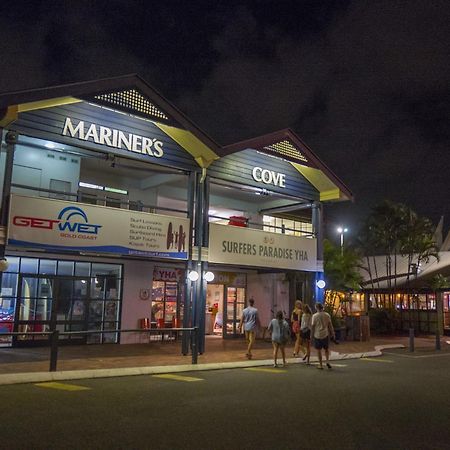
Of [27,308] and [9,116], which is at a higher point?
[9,116]

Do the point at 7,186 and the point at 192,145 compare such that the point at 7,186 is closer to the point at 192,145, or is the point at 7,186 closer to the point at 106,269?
the point at 192,145

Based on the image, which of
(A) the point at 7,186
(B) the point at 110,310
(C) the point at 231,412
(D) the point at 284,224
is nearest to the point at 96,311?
(B) the point at 110,310

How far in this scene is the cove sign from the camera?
19.3m

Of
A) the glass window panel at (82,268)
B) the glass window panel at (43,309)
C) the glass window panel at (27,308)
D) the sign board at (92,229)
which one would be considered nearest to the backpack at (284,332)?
the sign board at (92,229)

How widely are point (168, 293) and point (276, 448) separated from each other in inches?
606

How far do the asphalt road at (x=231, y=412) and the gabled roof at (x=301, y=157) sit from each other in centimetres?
924

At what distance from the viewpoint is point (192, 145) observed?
1702cm

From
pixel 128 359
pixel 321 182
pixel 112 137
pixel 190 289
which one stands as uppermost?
pixel 321 182

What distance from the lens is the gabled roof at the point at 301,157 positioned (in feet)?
62.8

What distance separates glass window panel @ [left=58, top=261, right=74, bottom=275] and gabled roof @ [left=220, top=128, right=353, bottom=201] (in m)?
6.71

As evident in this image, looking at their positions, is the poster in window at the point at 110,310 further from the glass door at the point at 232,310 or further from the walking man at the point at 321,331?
the walking man at the point at 321,331

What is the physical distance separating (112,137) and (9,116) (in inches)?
115

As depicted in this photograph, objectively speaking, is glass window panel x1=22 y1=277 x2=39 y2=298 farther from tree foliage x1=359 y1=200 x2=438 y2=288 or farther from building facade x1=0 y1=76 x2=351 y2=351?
tree foliage x1=359 y1=200 x2=438 y2=288

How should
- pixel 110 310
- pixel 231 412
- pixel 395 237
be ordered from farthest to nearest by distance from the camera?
pixel 395 237, pixel 110 310, pixel 231 412
